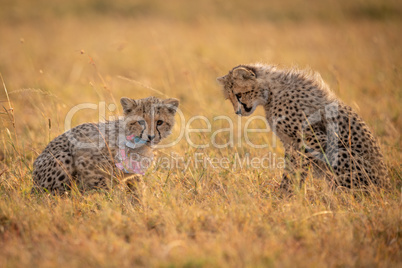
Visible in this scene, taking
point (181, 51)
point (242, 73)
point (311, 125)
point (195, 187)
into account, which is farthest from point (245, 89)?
point (181, 51)

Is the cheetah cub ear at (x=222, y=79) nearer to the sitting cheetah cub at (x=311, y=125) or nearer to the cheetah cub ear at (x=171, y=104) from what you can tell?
the sitting cheetah cub at (x=311, y=125)

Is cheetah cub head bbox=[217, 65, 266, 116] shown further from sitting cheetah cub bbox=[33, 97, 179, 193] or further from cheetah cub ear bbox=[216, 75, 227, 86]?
sitting cheetah cub bbox=[33, 97, 179, 193]

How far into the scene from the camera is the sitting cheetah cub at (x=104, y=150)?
3.70m

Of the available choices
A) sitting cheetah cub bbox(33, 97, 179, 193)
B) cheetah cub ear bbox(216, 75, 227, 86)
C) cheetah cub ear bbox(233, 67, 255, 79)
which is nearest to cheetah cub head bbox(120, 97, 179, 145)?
sitting cheetah cub bbox(33, 97, 179, 193)

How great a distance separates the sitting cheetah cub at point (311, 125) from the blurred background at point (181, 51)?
0.49 metres

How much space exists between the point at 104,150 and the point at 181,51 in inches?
252

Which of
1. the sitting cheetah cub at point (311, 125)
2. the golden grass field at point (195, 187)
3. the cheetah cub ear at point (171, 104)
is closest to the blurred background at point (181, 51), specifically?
the golden grass field at point (195, 187)

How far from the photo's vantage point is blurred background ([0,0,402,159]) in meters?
6.09

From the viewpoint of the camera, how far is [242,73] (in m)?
4.04

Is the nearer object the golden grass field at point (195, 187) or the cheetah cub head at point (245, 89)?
the golden grass field at point (195, 187)

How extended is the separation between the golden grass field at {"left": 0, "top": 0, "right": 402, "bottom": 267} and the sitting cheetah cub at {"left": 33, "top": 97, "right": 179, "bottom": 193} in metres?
0.19

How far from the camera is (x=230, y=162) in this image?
4.05 meters

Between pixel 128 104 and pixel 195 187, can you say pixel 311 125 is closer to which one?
pixel 195 187

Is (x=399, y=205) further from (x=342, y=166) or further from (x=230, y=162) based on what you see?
(x=230, y=162)
